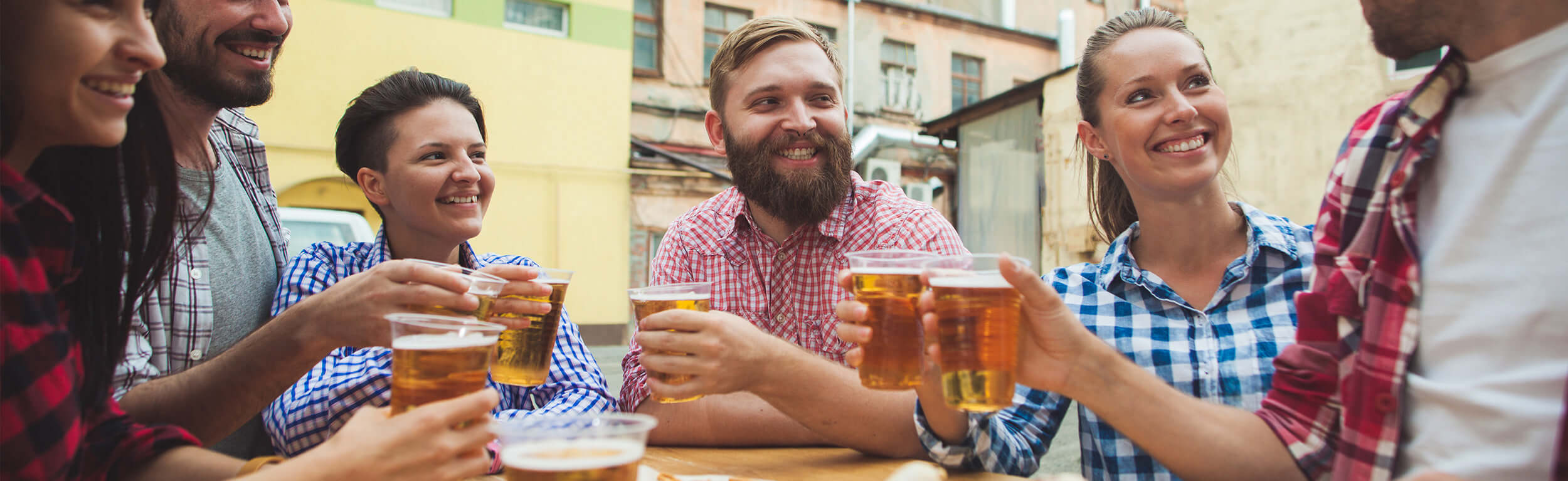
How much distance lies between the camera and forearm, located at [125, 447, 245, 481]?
5.23 ft

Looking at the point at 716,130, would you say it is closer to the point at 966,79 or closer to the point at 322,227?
the point at 322,227

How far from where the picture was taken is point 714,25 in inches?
623

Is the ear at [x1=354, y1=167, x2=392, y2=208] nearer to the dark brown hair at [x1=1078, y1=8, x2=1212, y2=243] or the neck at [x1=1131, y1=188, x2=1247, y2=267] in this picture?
the dark brown hair at [x1=1078, y1=8, x2=1212, y2=243]

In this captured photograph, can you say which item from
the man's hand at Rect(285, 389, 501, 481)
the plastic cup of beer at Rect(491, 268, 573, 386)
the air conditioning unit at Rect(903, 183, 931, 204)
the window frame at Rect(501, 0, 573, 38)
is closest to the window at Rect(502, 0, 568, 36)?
the window frame at Rect(501, 0, 573, 38)

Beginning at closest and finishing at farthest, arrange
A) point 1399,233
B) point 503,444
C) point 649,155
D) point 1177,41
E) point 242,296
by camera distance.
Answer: point 503,444, point 1399,233, point 1177,41, point 242,296, point 649,155

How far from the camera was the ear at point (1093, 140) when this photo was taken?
2541mm

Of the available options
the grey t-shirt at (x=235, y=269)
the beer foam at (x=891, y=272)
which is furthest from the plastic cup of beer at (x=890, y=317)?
the grey t-shirt at (x=235, y=269)

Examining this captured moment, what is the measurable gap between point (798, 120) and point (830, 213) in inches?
13.0

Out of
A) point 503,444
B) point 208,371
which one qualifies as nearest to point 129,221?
point 208,371

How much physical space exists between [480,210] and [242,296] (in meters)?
0.71

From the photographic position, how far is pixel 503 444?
1298 mm

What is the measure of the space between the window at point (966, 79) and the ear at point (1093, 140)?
16407 mm

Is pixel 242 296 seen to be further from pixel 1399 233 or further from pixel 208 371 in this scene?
pixel 1399 233

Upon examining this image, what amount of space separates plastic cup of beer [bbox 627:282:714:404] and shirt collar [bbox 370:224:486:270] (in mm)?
956
